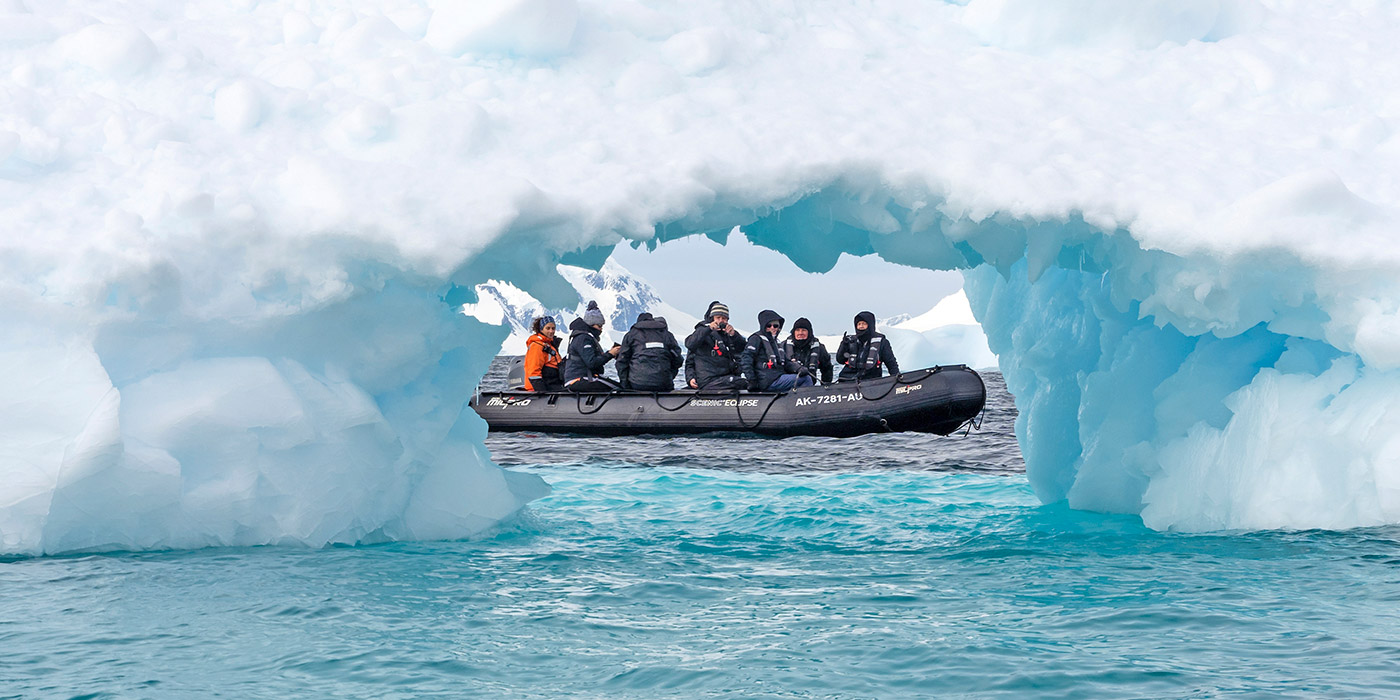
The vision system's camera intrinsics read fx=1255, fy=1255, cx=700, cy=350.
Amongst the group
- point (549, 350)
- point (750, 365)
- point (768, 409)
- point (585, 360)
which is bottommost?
point (768, 409)

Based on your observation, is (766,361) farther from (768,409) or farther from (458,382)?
(458,382)

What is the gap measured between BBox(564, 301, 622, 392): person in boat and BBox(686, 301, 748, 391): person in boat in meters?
1.08

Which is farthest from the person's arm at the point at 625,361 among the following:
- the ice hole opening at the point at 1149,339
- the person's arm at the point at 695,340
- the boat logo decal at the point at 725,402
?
the ice hole opening at the point at 1149,339

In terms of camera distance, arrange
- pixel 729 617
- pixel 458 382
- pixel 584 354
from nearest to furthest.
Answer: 1. pixel 729 617
2. pixel 458 382
3. pixel 584 354

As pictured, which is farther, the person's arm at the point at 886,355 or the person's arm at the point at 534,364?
the person's arm at the point at 534,364

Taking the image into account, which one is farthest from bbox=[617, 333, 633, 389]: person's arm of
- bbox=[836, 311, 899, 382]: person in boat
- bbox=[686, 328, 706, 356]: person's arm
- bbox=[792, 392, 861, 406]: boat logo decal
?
bbox=[836, 311, 899, 382]: person in boat

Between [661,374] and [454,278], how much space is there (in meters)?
8.32

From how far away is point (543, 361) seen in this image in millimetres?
16984

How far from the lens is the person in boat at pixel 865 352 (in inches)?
603

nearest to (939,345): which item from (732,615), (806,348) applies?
(806,348)

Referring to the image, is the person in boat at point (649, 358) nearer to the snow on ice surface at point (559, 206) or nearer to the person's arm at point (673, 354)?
the person's arm at point (673, 354)

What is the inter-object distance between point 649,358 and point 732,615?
10116mm

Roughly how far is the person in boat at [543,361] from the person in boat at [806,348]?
313cm

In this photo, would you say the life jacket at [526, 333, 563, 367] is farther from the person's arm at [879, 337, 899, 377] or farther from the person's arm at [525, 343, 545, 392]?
the person's arm at [879, 337, 899, 377]
